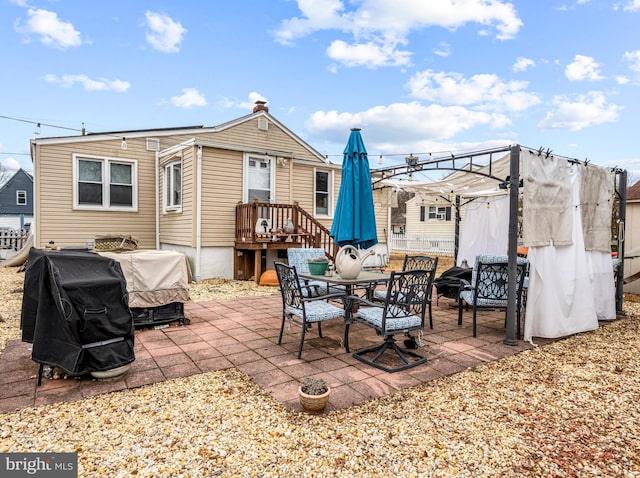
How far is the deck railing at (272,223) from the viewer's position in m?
8.93

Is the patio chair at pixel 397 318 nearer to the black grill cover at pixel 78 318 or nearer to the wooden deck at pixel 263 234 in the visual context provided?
A: the black grill cover at pixel 78 318

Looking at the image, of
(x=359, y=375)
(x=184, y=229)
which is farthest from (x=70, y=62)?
(x=359, y=375)

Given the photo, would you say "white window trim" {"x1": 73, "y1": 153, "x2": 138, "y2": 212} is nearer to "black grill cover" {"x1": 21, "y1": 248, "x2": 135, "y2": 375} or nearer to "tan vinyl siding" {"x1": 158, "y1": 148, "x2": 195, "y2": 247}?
"tan vinyl siding" {"x1": 158, "y1": 148, "x2": 195, "y2": 247}

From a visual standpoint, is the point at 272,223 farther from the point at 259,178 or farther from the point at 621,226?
the point at 621,226

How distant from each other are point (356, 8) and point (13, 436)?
9.48m

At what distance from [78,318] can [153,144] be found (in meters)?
9.02

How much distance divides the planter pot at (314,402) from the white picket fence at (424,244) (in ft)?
54.6

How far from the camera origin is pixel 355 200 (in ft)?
16.7

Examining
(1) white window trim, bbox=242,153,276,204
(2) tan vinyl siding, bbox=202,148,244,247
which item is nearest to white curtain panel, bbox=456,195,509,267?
(1) white window trim, bbox=242,153,276,204

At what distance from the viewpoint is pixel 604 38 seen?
7660 mm

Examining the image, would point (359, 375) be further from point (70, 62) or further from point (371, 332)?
point (70, 62)

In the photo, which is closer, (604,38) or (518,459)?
(518,459)

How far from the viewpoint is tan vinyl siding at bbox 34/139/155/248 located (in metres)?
9.42

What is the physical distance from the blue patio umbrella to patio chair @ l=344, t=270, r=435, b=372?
4.20 ft
